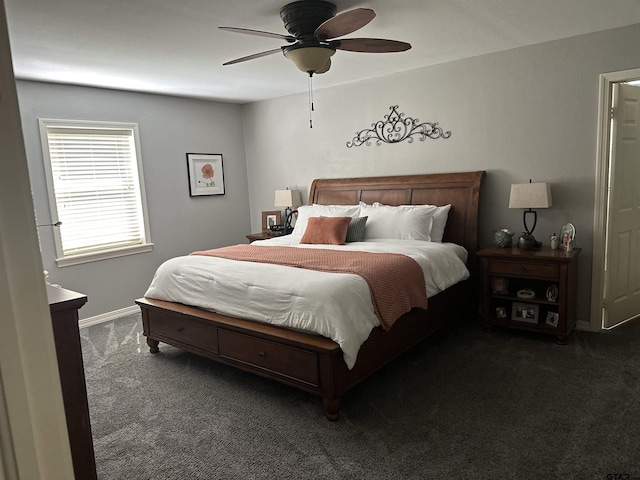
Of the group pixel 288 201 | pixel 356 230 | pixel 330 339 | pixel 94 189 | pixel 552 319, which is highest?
pixel 94 189

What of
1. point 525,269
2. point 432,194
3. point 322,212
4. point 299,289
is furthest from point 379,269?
point 322,212

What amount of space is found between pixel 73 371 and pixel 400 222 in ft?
10.4

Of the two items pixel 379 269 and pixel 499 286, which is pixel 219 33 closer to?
pixel 379 269

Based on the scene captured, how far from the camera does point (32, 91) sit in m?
4.22

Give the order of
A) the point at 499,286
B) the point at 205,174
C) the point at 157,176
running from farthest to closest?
the point at 205,174 → the point at 157,176 → the point at 499,286

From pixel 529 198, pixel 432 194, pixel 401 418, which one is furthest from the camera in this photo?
pixel 432 194

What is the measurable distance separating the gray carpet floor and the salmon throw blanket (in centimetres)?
51

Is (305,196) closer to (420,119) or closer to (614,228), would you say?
(420,119)

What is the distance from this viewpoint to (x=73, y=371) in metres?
1.70

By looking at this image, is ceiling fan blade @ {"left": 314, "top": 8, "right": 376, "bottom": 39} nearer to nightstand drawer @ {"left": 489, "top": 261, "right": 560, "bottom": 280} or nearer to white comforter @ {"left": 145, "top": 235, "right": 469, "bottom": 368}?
white comforter @ {"left": 145, "top": 235, "right": 469, "bottom": 368}

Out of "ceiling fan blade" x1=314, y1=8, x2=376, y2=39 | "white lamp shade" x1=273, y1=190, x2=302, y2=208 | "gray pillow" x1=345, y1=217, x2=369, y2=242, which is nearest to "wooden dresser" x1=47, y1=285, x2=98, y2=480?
"ceiling fan blade" x1=314, y1=8, x2=376, y2=39

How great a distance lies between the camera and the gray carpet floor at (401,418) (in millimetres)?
2250

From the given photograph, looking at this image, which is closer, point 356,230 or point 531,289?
point 531,289

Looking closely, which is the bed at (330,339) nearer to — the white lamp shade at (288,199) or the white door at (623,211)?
the white lamp shade at (288,199)
